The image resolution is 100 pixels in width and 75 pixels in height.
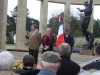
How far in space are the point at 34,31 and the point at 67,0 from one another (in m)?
26.5

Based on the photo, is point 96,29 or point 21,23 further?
point 96,29

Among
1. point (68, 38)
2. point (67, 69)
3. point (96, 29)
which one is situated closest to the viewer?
point (67, 69)

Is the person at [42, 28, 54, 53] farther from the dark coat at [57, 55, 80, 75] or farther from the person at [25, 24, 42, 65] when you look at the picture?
the dark coat at [57, 55, 80, 75]

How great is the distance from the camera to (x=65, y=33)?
353 inches

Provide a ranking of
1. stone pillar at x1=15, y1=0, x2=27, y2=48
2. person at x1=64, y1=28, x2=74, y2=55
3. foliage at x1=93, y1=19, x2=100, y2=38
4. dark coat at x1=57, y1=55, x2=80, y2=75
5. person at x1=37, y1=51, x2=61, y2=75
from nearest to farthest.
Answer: person at x1=37, y1=51, x2=61, y2=75 < dark coat at x1=57, y1=55, x2=80, y2=75 < person at x1=64, y1=28, x2=74, y2=55 < stone pillar at x1=15, y1=0, x2=27, y2=48 < foliage at x1=93, y1=19, x2=100, y2=38

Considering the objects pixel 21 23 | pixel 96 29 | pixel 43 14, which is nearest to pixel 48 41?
pixel 21 23

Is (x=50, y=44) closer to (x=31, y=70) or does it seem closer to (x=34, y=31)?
(x=34, y=31)

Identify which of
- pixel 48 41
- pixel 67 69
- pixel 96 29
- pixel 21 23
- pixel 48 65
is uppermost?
pixel 21 23

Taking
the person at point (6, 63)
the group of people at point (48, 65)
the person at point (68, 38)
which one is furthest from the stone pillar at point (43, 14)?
the person at point (6, 63)

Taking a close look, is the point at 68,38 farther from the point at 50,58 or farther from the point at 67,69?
the point at 50,58

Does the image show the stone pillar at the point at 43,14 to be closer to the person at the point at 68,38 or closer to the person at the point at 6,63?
the person at the point at 68,38

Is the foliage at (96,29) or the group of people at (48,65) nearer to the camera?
the group of people at (48,65)

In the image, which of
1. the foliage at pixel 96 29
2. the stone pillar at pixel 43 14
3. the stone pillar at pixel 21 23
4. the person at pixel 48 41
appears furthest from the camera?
the foliage at pixel 96 29

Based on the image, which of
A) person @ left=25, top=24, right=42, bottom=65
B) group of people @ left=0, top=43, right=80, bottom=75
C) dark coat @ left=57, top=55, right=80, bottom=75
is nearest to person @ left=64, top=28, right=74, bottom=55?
person @ left=25, top=24, right=42, bottom=65
